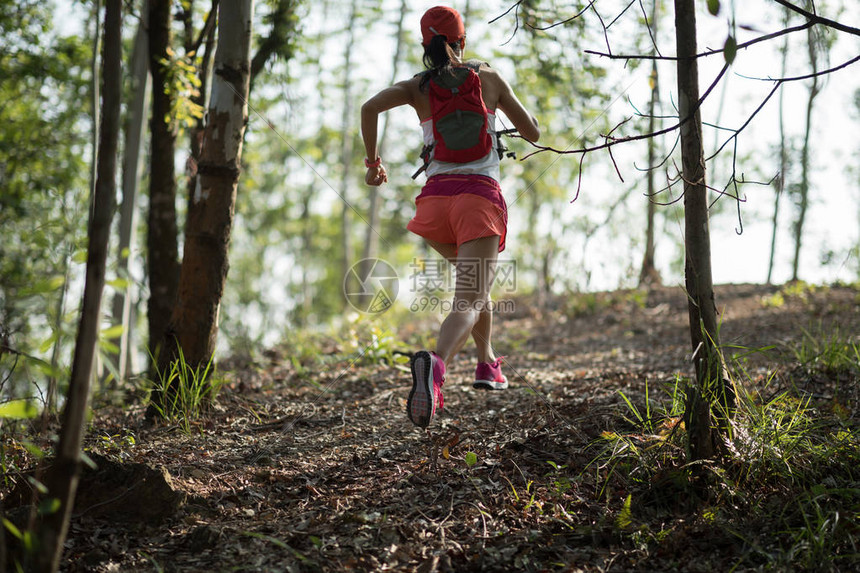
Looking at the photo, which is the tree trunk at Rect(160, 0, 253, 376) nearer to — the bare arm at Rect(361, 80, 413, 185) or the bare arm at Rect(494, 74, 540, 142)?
the bare arm at Rect(361, 80, 413, 185)

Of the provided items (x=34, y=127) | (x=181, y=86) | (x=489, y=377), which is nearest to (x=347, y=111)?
(x=34, y=127)

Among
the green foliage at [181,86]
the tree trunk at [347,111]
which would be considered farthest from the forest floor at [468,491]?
the tree trunk at [347,111]

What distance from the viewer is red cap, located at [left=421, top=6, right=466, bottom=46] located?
296 cm

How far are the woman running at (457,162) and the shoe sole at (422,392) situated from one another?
0.35 feet

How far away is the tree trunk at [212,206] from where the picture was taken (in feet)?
10.9

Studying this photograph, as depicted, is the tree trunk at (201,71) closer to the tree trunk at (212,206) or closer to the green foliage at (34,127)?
the tree trunk at (212,206)

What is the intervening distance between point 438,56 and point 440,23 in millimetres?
163

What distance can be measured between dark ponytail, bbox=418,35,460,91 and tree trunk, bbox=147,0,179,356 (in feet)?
8.95

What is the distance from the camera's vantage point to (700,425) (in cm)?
237

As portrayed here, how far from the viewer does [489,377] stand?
3424 mm

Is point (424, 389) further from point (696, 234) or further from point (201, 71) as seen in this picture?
point (201, 71)

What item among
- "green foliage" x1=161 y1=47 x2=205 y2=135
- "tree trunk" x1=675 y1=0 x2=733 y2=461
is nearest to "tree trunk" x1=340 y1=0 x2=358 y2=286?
"green foliage" x1=161 y1=47 x2=205 y2=135

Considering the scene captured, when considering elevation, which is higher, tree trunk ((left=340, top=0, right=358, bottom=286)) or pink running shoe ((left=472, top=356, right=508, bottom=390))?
tree trunk ((left=340, top=0, right=358, bottom=286))

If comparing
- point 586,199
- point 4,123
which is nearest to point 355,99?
point 586,199
